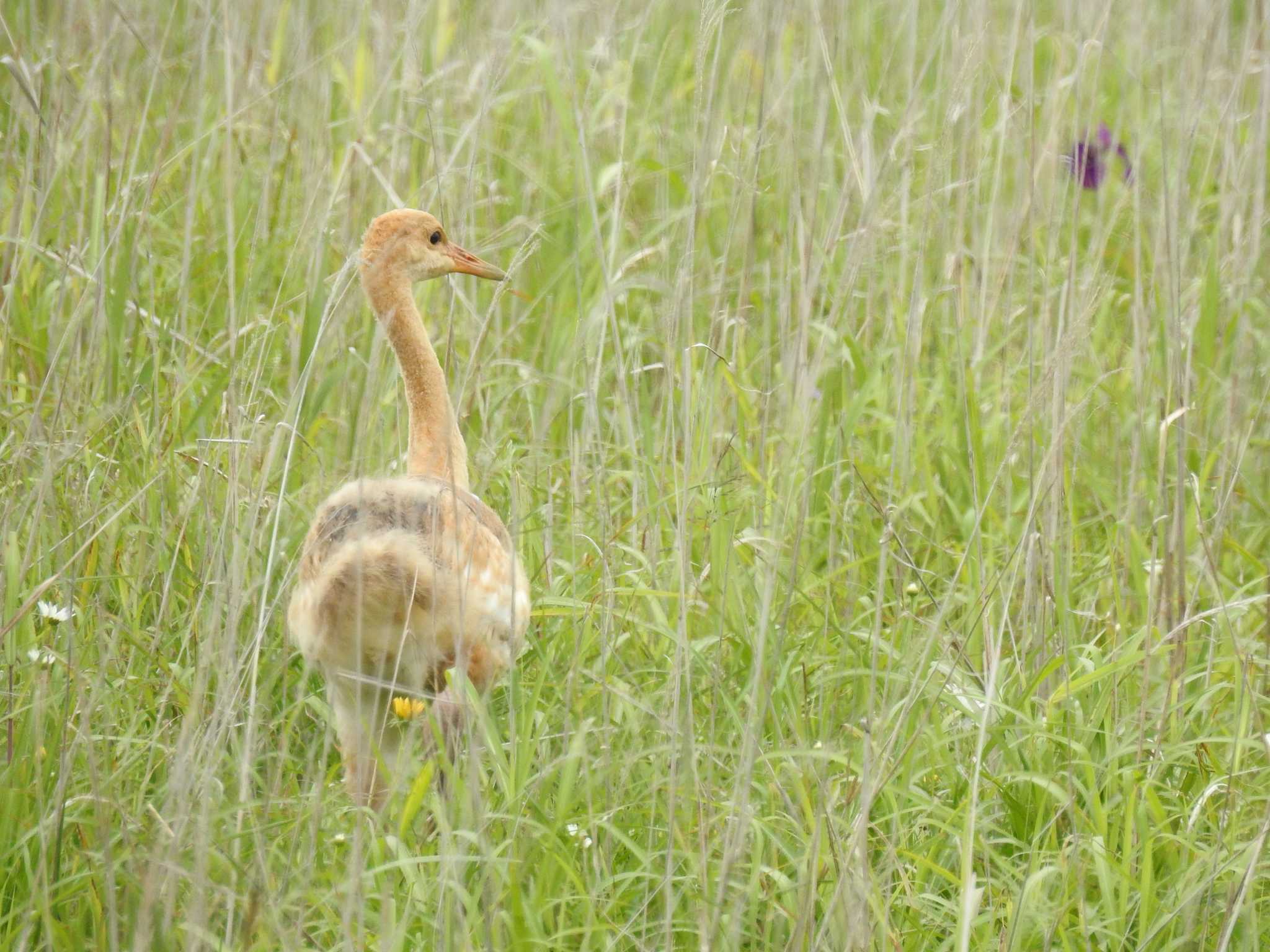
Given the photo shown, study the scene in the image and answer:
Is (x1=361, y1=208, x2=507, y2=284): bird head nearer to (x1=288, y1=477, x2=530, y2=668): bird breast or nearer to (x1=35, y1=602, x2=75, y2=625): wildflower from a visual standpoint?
(x1=288, y1=477, x2=530, y2=668): bird breast

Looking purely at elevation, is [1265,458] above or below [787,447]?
below

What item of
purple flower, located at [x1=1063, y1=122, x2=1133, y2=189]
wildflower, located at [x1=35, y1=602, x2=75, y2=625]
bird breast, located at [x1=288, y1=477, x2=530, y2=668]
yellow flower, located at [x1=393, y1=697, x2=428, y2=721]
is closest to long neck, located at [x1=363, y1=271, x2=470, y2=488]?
bird breast, located at [x1=288, y1=477, x2=530, y2=668]

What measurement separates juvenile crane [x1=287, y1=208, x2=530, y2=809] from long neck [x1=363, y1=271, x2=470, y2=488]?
0.12m

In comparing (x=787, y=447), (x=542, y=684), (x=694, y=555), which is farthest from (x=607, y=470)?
(x=787, y=447)

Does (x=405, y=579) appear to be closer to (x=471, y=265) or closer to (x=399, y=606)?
(x=399, y=606)

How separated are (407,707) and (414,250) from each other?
3.27ft

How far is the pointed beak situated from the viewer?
316 centimetres

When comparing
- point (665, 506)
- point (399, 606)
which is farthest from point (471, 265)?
point (399, 606)

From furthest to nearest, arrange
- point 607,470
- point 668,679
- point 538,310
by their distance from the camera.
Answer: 1. point 538,310
2. point 607,470
3. point 668,679

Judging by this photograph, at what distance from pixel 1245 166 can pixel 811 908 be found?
2.21 m

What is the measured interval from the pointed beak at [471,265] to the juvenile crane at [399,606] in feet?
1.42

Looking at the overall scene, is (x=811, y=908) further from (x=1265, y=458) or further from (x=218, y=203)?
(x=218, y=203)

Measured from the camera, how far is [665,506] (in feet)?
9.02

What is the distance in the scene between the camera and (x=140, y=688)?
247cm
